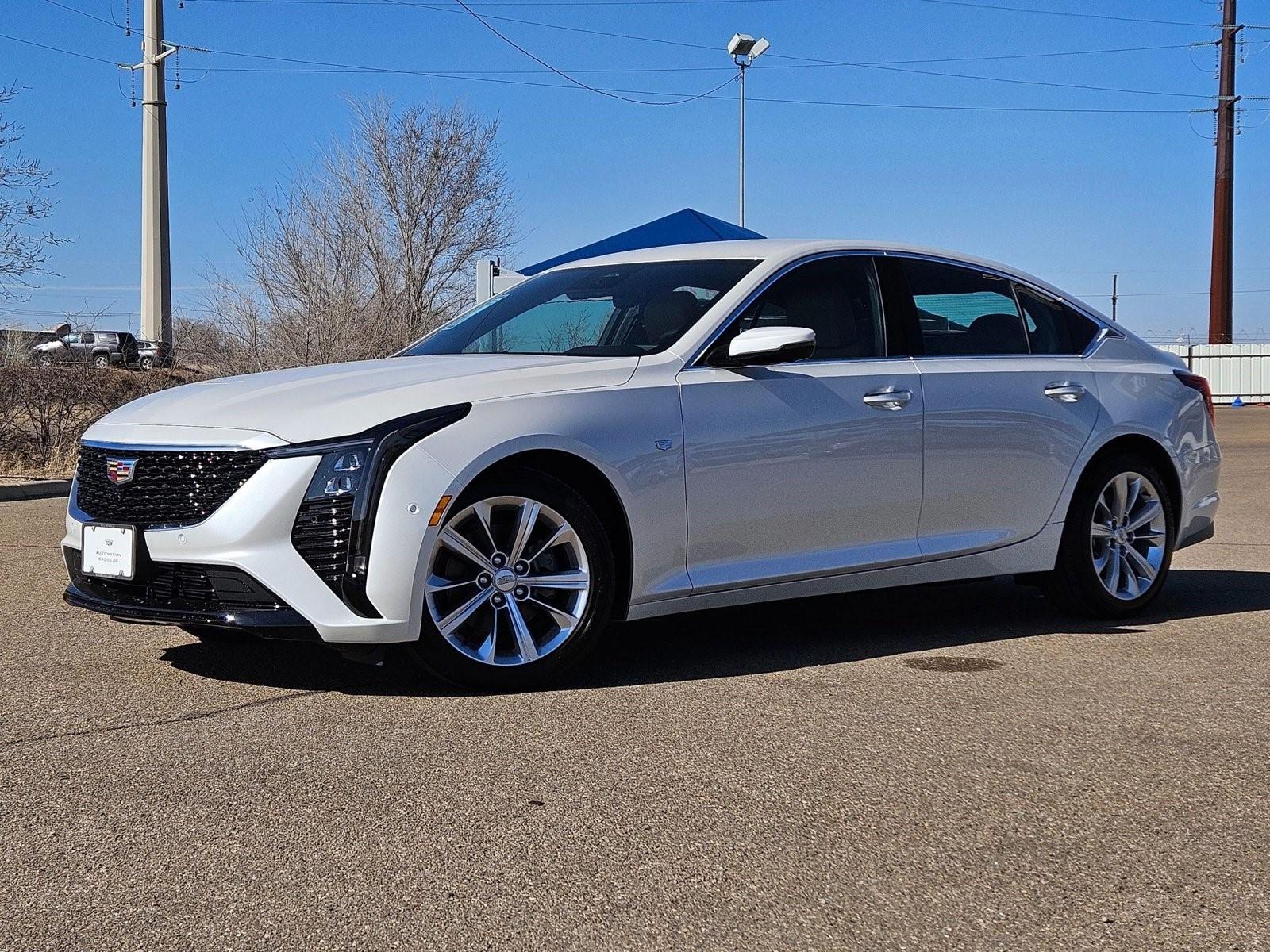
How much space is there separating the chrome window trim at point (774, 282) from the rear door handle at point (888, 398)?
0.17 metres

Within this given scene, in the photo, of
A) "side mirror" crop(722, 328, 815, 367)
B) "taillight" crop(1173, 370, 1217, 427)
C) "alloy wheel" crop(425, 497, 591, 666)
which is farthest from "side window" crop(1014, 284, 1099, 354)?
"alloy wheel" crop(425, 497, 591, 666)

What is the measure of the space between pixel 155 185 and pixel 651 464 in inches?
1209

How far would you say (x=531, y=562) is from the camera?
16.9 ft

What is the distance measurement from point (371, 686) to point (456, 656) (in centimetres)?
41

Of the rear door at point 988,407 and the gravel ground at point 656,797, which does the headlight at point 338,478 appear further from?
the rear door at point 988,407

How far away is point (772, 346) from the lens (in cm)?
545

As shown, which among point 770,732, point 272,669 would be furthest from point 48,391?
point 770,732

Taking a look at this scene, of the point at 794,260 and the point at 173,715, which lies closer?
the point at 173,715

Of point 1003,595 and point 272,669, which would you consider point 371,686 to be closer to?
point 272,669

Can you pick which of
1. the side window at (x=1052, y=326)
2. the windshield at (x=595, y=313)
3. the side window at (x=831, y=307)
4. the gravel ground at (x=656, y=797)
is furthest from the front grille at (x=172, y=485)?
the side window at (x=1052, y=326)

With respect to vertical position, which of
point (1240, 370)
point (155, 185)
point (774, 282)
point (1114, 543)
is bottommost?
point (1114, 543)

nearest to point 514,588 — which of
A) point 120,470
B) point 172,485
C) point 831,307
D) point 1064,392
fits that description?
point 172,485

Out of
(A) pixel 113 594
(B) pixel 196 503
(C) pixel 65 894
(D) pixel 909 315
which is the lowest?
(C) pixel 65 894

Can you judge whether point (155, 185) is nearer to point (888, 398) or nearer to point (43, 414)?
point (43, 414)
